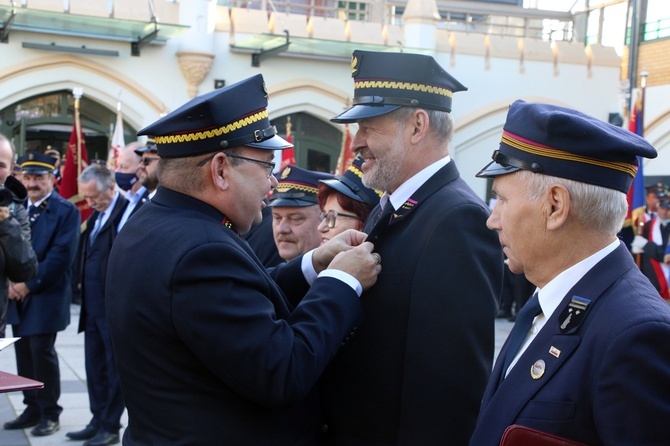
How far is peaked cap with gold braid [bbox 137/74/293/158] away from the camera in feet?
7.59

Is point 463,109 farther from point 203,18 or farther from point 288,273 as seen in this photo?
point 288,273

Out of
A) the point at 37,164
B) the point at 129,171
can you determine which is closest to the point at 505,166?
the point at 129,171

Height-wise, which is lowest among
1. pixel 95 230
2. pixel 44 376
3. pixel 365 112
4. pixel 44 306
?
pixel 44 376

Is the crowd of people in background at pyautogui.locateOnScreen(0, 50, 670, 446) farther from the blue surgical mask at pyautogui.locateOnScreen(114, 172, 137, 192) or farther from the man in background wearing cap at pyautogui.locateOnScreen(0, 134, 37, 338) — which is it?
the blue surgical mask at pyautogui.locateOnScreen(114, 172, 137, 192)

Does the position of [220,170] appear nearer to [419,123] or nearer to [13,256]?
[419,123]

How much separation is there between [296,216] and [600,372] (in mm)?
2827

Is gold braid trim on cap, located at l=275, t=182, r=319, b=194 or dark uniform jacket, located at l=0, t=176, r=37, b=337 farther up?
gold braid trim on cap, located at l=275, t=182, r=319, b=194

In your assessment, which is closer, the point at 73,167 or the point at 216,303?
the point at 216,303

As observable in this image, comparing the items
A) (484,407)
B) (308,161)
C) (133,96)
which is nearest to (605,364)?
(484,407)

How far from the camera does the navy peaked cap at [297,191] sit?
14.2 ft

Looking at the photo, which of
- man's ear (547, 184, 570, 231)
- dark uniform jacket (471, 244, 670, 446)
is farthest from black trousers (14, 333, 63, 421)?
man's ear (547, 184, 570, 231)

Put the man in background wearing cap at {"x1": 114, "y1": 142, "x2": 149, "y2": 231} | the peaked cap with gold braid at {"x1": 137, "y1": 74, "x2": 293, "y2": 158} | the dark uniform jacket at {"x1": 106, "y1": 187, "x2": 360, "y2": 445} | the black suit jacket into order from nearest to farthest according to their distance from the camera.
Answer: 1. the dark uniform jacket at {"x1": 106, "y1": 187, "x2": 360, "y2": 445}
2. the peaked cap with gold braid at {"x1": 137, "y1": 74, "x2": 293, "y2": 158}
3. the black suit jacket
4. the man in background wearing cap at {"x1": 114, "y1": 142, "x2": 149, "y2": 231}

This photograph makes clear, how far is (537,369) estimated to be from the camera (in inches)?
70.1

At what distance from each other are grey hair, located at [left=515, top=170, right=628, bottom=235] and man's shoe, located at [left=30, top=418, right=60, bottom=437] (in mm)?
4872
